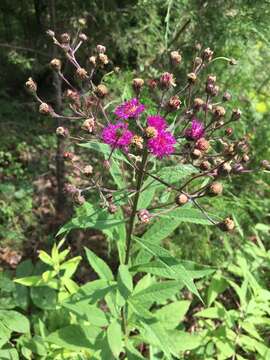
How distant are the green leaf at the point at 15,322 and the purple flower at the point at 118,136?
47.5 inches

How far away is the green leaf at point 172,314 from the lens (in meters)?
2.45

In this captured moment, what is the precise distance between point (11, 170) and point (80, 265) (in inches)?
40.3

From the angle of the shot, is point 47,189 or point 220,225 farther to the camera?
point 47,189

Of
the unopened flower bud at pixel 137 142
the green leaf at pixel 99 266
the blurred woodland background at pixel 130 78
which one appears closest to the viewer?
the unopened flower bud at pixel 137 142

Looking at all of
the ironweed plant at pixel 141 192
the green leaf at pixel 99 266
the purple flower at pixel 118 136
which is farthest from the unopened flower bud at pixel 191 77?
the green leaf at pixel 99 266

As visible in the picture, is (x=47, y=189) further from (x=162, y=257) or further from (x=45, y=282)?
(x=162, y=257)

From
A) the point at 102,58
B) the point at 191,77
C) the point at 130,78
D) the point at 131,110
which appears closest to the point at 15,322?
the point at 131,110

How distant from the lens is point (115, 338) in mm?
2008

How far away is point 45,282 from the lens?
2.58 m

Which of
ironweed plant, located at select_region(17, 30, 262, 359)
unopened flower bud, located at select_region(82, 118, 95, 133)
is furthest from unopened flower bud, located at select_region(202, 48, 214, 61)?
unopened flower bud, located at select_region(82, 118, 95, 133)

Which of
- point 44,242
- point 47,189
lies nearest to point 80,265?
point 44,242

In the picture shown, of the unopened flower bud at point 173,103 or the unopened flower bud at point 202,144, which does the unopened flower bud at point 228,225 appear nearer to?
the unopened flower bud at point 202,144

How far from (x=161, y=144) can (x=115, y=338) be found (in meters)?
0.86

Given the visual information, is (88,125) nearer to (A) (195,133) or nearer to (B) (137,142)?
(B) (137,142)
